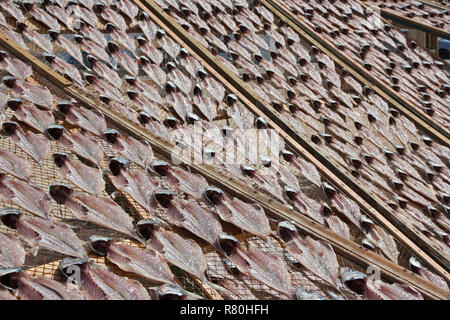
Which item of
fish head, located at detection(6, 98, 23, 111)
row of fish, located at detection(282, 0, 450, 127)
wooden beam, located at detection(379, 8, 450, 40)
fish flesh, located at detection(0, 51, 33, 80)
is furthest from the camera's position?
wooden beam, located at detection(379, 8, 450, 40)

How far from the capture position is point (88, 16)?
2.82 metres

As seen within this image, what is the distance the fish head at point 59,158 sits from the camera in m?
1.77

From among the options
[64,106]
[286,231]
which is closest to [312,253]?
[286,231]

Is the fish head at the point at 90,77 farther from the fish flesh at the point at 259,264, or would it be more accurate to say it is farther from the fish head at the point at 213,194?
the fish flesh at the point at 259,264

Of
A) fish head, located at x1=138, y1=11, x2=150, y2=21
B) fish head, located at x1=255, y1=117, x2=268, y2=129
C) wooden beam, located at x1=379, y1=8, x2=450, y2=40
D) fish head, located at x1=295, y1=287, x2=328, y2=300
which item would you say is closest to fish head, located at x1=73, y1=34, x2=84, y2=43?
fish head, located at x1=138, y1=11, x2=150, y2=21

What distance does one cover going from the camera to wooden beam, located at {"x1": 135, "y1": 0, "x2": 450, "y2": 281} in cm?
199

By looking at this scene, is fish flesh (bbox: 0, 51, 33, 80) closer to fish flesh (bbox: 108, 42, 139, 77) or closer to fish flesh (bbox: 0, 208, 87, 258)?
fish flesh (bbox: 108, 42, 139, 77)

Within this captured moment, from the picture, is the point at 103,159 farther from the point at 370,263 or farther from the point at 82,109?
the point at 370,263

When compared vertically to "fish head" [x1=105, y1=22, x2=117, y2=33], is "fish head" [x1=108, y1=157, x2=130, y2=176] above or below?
below

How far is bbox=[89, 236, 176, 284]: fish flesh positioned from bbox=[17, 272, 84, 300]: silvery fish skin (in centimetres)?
17

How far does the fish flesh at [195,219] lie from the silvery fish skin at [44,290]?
1.42 ft

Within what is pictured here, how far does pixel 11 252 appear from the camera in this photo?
4.51ft

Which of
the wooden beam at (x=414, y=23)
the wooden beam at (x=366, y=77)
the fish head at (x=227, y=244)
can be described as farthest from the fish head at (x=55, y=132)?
the wooden beam at (x=414, y=23)

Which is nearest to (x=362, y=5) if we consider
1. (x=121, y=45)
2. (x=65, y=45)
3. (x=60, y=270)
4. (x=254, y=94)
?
(x=254, y=94)
